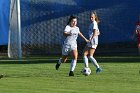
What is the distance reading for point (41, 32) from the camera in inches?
1233

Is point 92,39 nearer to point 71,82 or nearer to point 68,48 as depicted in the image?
point 68,48

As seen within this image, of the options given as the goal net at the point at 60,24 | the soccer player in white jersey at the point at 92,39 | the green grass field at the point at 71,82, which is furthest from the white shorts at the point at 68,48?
the goal net at the point at 60,24

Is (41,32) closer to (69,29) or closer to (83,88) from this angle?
(69,29)

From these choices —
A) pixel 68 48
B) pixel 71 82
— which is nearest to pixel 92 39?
pixel 68 48

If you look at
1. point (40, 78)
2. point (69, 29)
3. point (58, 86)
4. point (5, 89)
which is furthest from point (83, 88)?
point (69, 29)

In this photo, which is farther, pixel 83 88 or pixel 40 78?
pixel 40 78

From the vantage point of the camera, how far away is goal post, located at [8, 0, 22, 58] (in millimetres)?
30344

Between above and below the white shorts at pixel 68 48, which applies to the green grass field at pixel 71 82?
below

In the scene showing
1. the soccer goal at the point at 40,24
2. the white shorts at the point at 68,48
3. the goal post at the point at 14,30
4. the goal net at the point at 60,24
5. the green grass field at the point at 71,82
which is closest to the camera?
the green grass field at the point at 71,82

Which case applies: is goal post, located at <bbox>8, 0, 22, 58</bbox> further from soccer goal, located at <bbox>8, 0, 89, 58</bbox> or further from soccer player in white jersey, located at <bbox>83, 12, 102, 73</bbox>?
soccer player in white jersey, located at <bbox>83, 12, 102, 73</bbox>

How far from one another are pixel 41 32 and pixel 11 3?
2.29 m

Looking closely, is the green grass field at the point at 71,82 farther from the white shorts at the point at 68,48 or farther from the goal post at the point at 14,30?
the goal post at the point at 14,30

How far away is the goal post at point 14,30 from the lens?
30344 mm

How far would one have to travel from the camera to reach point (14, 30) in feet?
100
